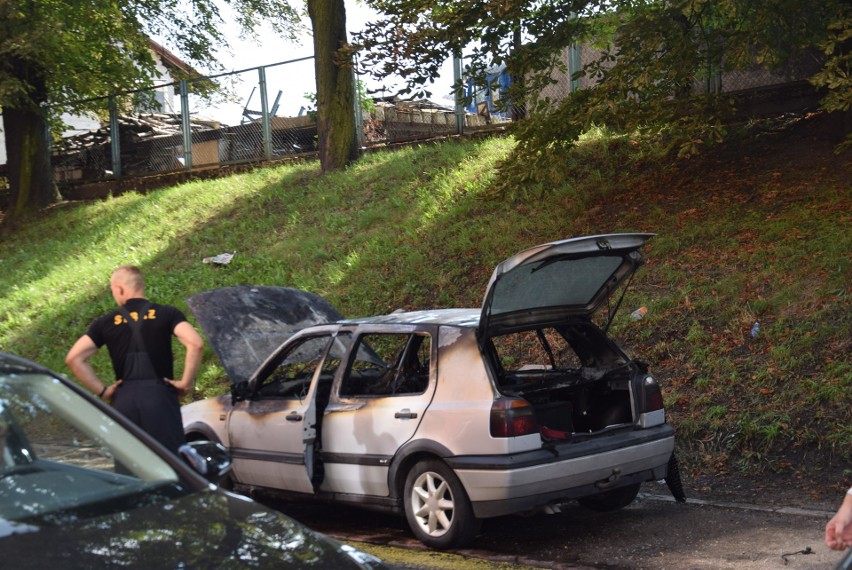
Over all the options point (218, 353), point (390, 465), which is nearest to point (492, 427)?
point (390, 465)

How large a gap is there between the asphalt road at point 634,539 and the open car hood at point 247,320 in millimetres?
1448

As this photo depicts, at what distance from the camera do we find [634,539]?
6.55 m

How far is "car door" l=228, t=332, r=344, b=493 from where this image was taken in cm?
718

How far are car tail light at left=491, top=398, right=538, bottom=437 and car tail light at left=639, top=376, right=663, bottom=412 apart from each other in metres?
1.10

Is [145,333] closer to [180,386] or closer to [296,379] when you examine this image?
[180,386]

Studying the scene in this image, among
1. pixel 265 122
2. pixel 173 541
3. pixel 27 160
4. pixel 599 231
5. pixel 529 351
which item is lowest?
pixel 529 351

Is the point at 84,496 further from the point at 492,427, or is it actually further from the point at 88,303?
the point at 88,303

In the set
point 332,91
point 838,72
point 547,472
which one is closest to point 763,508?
point 547,472

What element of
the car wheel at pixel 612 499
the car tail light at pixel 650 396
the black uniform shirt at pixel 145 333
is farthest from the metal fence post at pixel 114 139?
the car tail light at pixel 650 396

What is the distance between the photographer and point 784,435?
26.6 ft

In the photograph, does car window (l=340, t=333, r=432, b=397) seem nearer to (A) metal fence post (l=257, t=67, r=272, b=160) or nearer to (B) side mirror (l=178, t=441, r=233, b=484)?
(B) side mirror (l=178, t=441, r=233, b=484)

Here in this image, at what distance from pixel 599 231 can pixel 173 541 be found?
32.8 ft

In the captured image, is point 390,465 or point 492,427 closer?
point 492,427

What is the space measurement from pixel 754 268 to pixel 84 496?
28.6 ft
